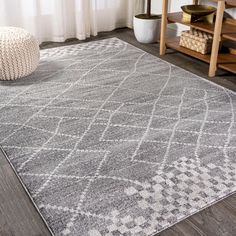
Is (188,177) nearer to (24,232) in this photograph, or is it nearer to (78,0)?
(24,232)

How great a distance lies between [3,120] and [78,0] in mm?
1821

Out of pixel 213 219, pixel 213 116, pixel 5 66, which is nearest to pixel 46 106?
pixel 5 66

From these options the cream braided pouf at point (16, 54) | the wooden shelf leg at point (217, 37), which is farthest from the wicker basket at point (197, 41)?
the cream braided pouf at point (16, 54)

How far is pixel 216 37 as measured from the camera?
8.52ft

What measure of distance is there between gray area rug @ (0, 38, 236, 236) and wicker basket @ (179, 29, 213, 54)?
1.02 feet

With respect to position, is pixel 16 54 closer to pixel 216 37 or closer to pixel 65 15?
pixel 65 15

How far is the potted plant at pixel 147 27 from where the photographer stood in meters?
3.35

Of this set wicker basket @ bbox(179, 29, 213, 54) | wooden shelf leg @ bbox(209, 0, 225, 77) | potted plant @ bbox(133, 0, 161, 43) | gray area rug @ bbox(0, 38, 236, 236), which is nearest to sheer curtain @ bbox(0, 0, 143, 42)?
potted plant @ bbox(133, 0, 161, 43)

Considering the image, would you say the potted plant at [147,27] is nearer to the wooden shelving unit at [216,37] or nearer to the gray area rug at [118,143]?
the wooden shelving unit at [216,37]

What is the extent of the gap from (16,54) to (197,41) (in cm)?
149

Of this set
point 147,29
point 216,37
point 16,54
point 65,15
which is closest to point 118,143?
point 16,54

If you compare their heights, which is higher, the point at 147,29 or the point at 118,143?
the point at 147,29

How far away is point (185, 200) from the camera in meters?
1.53

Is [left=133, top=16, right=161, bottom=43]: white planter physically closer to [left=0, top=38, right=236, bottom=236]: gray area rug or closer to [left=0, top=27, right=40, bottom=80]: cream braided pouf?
[left=0, top=38, right=236, bottom=236]: gray area rug
